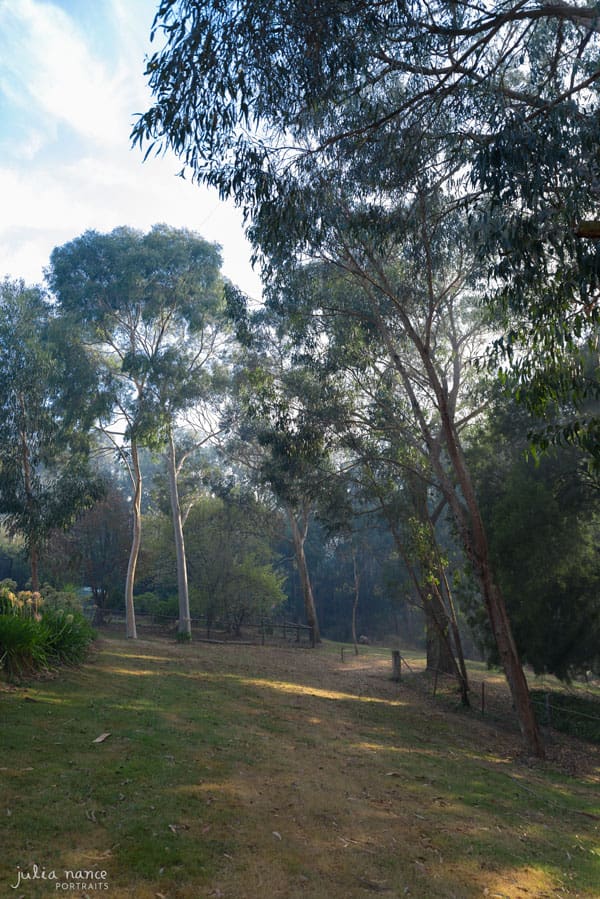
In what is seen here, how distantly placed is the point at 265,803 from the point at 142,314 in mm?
21805

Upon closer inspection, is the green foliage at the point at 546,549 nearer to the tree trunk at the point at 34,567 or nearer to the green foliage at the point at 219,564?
the tree trunk at the point at 34,567

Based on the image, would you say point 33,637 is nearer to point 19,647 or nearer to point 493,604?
point 19,647

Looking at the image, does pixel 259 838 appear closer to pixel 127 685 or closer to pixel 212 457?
pixel 127 685

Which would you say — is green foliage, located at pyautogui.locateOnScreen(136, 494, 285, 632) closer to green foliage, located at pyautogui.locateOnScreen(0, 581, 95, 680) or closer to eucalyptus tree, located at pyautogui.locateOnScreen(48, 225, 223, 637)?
eucalyptus tree, located at pyautogui.locateOnScreen(48, 225, 223, 637)

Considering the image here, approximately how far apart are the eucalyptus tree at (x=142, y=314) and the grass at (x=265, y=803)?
1314 cm

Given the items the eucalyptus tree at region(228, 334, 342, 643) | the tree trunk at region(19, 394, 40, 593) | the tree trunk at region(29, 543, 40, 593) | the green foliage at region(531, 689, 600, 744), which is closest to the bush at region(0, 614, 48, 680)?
the tree trunk at region(29, 543, 40, 593)

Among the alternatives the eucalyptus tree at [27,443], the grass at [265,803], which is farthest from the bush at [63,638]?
the eucalyptus tree at [27,443]

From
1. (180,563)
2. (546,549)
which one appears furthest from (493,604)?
(180,563)

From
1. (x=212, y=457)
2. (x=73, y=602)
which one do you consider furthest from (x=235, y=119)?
(x=212, y=457)

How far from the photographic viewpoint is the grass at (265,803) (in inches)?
180

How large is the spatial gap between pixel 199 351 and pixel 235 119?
62.5 ft

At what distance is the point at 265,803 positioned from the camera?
605 cm

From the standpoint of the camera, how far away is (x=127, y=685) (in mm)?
11336

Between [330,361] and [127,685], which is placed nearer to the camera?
[127,685]
